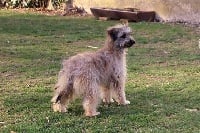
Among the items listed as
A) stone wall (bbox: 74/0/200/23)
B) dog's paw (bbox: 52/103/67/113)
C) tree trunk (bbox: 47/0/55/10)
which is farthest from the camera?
tree trunk (bbox: 47/0/55/10)

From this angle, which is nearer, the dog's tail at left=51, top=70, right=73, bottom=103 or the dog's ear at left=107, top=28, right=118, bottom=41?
the dog's tail at left=51, top=70, right=73, bottom=103

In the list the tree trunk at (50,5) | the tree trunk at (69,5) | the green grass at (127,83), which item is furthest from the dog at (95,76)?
the tree trunk at (50,5)


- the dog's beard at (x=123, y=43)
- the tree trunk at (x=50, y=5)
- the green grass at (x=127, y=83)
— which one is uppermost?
the dog's beard at (x=123, y=43)

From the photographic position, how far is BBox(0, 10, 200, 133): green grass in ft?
21.7

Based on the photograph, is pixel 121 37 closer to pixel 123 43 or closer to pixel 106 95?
pixel 123 43

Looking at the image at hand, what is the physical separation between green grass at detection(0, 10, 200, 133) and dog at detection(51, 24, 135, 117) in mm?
183

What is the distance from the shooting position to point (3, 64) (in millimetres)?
10273

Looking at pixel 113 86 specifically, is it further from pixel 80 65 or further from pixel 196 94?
pixel 196 94

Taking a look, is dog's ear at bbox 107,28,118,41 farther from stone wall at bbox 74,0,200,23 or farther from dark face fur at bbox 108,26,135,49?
stone wall at bbox 74,0,200,23

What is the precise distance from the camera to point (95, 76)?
686 cm

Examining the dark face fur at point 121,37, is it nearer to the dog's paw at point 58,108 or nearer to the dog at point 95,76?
the dog at point 95,76

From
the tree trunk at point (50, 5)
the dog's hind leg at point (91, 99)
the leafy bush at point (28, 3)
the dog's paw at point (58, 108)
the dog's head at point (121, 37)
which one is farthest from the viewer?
the leafy bush at point (28, 3)

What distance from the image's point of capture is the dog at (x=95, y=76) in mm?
6742

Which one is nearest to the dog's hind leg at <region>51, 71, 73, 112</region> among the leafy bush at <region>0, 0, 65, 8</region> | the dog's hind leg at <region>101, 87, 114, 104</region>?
the dog's hind leg at <region>101, 87, 114, 104</region>
